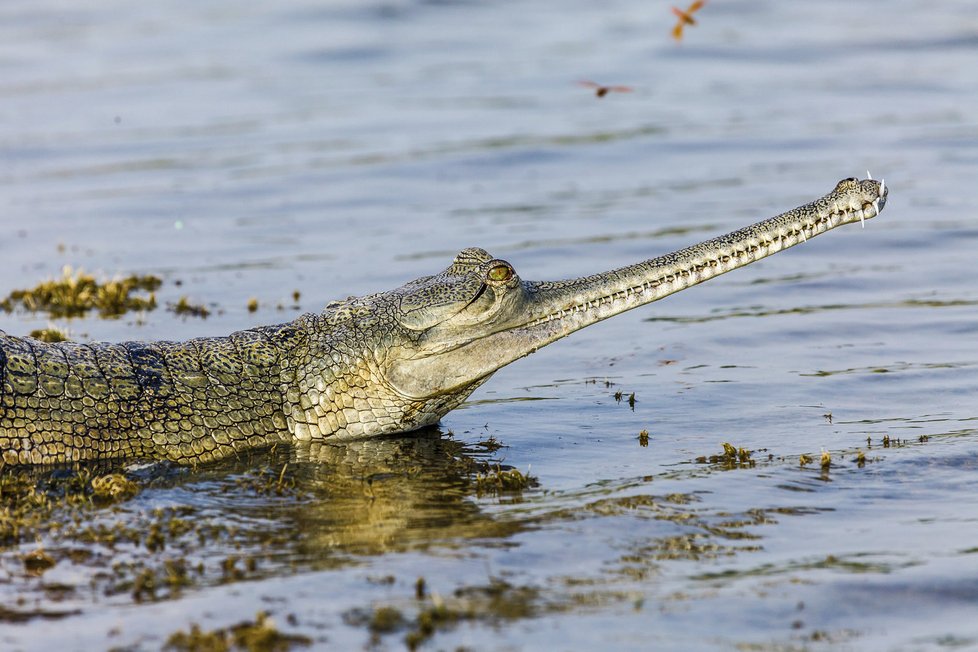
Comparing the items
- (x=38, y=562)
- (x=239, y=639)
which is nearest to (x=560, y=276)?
(x=38, y=562)

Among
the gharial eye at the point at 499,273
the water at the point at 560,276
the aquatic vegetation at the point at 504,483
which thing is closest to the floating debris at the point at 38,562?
the water at the point at 560,276

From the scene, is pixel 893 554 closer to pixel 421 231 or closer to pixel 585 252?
pixel 585 252

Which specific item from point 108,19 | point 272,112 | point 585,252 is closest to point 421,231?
point 585,252

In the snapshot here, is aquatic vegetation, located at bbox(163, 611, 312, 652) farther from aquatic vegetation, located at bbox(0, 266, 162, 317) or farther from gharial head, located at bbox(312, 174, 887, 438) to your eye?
aquatic vegetation, located at bbox(0, 266, 162, 317)

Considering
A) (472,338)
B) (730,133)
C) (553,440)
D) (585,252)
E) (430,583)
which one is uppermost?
(730,133)

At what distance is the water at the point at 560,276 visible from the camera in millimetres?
5309

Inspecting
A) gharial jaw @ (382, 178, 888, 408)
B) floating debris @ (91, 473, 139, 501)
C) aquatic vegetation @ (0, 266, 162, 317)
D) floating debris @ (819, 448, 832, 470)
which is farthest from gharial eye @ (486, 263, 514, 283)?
aquatic vegetation @ (0, 266, 162, 317)

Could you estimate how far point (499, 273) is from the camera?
23.7 ft

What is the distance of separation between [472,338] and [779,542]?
7.16 feet

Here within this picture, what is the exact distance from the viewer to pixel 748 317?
33.3 ft

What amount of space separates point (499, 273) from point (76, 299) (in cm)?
463

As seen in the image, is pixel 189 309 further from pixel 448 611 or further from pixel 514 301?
pixel 448 611

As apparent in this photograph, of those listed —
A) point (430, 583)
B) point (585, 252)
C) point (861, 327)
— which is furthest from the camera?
point (585, 252)

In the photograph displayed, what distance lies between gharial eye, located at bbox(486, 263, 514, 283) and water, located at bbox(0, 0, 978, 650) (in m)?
0.95
